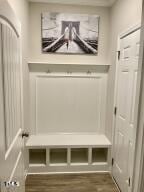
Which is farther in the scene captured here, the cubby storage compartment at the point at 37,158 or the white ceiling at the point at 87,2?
the cubby storage compartment at the point at 37,158

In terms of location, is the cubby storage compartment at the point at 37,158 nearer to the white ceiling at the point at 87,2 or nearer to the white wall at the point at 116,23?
the white wall at the point at 116,23

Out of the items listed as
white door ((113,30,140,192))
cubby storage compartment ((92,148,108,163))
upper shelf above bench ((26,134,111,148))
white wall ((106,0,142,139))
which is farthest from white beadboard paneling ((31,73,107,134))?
white door ((113,30,140,192))

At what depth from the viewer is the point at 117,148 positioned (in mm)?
2514

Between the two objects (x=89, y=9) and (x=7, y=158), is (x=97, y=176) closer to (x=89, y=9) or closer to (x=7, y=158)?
(x=7, y=158)

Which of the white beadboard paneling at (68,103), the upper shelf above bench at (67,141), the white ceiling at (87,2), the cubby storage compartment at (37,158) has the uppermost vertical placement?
the white ceiling at (87,2)

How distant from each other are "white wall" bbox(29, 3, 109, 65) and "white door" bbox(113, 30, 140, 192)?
64 cm

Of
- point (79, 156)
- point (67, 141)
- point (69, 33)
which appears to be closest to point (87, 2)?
point (69, 33)

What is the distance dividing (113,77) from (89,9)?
3.93ft

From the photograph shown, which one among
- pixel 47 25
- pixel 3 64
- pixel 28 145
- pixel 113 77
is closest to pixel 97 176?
pixel 28 145

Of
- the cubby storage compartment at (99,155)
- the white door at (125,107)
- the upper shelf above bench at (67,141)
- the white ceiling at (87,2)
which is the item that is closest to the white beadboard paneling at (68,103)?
the upper shelf above bench at (67,141)

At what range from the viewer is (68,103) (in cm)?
304

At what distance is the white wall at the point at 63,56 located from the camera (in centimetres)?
280

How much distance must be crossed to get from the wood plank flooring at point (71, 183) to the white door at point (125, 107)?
20 cm

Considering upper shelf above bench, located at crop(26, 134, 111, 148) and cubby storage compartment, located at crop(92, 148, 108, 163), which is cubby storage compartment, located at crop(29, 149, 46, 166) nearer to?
upper shelf above bench, located at crop(26, 134, 111, 148)
